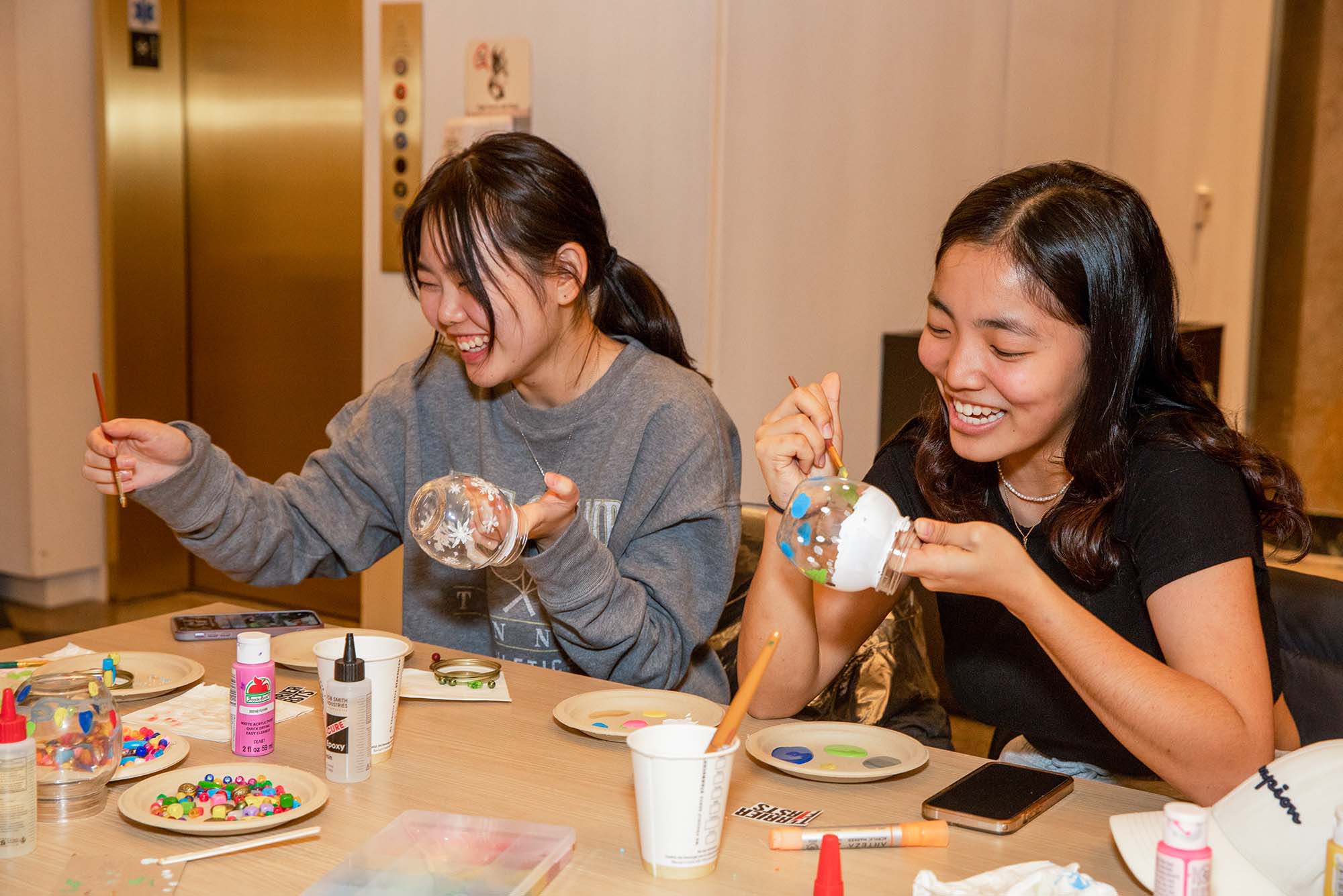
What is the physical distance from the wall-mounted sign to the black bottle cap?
2203 mm

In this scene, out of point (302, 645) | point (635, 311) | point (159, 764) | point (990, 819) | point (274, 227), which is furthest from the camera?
point (274, 227)

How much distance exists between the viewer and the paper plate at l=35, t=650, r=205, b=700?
1573 millimetres

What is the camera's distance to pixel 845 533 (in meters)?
1.24

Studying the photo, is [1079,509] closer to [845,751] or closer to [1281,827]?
[845,751]

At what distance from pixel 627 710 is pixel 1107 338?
27.9 inches

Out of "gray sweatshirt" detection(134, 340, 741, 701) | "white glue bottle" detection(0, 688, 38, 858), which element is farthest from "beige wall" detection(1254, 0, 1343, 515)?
"white glue bottle" detection(0, 688, 38, 858)

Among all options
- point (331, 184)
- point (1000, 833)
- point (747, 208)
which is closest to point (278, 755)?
point (1000, 833)

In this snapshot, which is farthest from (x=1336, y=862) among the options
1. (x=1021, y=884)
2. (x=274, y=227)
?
(x=274, y=227)

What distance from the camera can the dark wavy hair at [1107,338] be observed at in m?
1.45

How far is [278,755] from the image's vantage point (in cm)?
139

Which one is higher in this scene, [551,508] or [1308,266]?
[1308,266]

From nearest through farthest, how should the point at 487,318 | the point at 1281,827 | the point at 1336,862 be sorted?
1. the point at 1336,862
2. the point at 1281,827
3. the point at 487,318

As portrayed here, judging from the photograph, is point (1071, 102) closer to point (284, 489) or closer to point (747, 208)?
point (747, 208)

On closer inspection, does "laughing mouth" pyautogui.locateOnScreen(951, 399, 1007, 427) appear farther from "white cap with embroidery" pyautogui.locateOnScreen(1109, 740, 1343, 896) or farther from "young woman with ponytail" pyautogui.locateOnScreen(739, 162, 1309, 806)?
"white cap with embroidery" pyautogui.locateOnScreen(1109, 740, 1343, 896)
